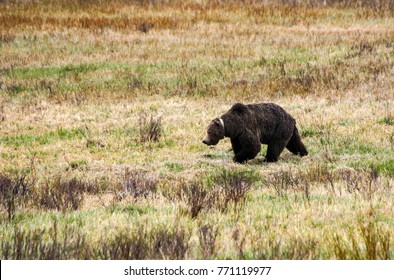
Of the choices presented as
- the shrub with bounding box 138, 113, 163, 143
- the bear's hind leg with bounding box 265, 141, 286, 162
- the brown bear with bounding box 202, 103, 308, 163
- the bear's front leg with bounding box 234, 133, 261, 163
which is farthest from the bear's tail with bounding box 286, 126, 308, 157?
the shrub with bounding box 138, 113, 163, 143

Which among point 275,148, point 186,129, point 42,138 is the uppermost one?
point 275,148

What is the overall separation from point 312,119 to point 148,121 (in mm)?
3786

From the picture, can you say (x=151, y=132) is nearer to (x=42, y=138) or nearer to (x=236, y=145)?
(x=42, y=138)

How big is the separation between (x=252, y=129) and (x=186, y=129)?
375 centimetres

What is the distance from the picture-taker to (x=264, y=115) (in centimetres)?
1172

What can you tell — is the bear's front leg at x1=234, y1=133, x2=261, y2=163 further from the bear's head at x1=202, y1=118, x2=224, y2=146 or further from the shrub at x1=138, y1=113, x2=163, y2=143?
the shrub at x1=138, y1=113, x2=163, y2=143

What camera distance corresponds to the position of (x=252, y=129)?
11.5 m

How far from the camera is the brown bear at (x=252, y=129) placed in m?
11.3

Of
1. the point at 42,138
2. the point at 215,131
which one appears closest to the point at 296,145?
the point at 215,131

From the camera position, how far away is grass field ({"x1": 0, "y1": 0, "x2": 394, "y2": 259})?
19.8 ft

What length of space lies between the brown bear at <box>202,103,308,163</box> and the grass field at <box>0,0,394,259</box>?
0.35 m

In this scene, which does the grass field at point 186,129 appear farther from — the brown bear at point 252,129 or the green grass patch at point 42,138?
the brown bear at point 252,129

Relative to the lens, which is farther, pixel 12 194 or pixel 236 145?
pixel 236 145

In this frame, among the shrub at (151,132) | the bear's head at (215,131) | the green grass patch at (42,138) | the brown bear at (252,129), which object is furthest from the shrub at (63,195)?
the green grass patch at (42,138)
